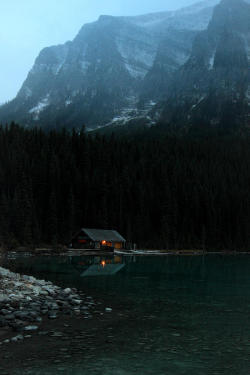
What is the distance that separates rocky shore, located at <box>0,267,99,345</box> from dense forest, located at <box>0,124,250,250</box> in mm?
66358

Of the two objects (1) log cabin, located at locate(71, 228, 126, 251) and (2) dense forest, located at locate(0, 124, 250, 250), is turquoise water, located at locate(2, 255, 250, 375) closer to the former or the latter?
(1) log cabin, located at locate(71, 228, 126, 251)

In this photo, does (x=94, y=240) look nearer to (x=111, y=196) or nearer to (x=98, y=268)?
(x=111, y=196)

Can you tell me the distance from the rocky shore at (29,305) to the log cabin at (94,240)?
6494 cm

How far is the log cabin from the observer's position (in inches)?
3755

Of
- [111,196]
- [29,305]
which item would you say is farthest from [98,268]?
[111,196]

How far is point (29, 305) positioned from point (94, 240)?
72.9 metres

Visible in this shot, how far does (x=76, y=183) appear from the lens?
124 metres

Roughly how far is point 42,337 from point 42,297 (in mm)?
8430

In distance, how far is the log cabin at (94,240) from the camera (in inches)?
3755

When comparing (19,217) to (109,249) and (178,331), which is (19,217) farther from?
(178,331)

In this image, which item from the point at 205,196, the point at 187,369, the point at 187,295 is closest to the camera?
the point at 187,369

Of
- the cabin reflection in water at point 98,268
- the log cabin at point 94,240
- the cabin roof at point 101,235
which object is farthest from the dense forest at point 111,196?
the cabin reflection in water at point 98,268

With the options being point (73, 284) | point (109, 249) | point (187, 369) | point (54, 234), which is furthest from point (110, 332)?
point (54, 234)

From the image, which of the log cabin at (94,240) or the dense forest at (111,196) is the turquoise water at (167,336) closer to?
the log cabin at (94,240)
